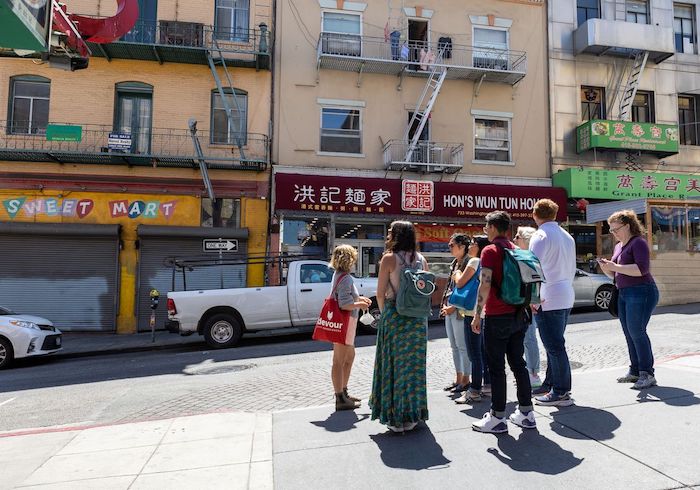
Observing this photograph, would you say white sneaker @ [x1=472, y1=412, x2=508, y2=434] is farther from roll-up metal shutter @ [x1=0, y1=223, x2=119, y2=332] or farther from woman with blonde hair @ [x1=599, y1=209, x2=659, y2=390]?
roll-up metal shutter @ [x1=0, y1=223, x2=119, y2=332]

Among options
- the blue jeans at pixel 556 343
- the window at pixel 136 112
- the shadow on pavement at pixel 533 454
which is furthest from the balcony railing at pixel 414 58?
the shadow on pavement at pixel 533 454

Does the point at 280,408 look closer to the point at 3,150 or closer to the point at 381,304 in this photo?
the point at 381,304

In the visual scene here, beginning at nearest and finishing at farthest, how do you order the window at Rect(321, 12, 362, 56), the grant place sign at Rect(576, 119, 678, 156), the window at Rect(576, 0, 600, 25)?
the window at Rect(321, 12, 362, 56) → the grant place sign at Rect(576, 119, 678, 156) → the window at Rect(576, 0, 600, 25)

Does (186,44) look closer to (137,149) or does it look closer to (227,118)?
(227,118)

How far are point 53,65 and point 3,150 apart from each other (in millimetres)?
9807

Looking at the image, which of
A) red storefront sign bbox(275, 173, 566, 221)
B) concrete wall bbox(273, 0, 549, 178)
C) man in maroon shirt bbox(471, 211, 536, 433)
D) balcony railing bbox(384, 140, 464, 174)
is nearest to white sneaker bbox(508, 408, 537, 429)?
man in maroon shirt bbox(471, 211, 536, 433)

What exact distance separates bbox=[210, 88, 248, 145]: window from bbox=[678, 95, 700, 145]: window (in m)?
16.4

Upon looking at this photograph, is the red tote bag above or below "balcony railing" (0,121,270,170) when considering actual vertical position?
below

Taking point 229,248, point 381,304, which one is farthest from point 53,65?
point 229,248

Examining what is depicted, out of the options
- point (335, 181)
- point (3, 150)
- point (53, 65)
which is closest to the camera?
point (53, 65)

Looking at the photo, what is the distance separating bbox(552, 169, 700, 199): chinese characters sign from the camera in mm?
16562

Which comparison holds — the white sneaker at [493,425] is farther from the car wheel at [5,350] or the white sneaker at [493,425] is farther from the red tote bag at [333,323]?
the car wheel at [5,350]

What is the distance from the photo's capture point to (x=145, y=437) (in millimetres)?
4430

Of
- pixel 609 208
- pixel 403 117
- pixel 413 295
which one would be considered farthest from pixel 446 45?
pixel 413 295
